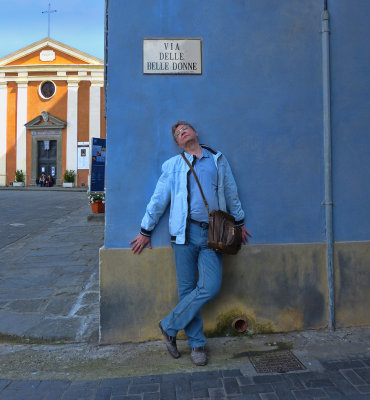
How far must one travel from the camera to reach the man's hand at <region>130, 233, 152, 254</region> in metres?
3.12

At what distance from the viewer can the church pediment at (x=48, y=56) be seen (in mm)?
32625

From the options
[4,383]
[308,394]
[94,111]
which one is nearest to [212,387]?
[308,394]

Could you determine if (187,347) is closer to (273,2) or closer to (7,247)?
(273,2)

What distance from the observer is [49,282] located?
4.89 meters

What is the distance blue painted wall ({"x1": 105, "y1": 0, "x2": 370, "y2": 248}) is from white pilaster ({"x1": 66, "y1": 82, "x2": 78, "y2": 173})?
30524 mm

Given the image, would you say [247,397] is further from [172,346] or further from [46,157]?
[46,157]

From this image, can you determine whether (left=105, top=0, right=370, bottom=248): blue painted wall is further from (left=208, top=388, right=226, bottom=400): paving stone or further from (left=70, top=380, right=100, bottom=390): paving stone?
(left=208, top=388, right=226, bottom=400): paving stone

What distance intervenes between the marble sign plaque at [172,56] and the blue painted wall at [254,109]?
6cm

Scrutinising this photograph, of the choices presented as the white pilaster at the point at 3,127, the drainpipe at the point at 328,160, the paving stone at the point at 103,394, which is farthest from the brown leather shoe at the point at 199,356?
the white pilaster at the point at 3,127

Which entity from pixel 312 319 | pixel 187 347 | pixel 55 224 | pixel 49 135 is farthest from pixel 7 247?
pixel 49 135

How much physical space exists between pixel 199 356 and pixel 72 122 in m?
32.2

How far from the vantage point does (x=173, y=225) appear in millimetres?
2904

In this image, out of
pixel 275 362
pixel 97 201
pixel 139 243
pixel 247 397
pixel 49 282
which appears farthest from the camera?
pixel 97 201

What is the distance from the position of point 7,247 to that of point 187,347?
17.5ft
